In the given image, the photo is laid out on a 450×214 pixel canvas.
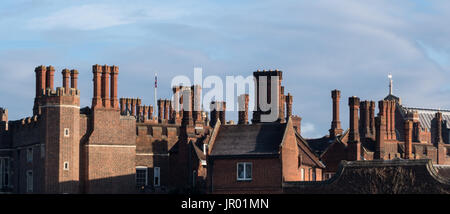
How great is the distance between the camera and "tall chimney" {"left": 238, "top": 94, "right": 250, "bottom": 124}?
83.5 meters

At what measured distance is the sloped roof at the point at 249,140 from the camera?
6850cm

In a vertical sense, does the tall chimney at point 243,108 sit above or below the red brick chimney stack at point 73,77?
below

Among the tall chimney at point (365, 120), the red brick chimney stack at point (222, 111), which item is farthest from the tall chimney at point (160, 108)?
the tall chimney at point (365, 120)

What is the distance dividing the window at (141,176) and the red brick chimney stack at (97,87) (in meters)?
7.49

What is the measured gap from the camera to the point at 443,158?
94.4m

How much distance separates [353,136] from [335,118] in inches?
351

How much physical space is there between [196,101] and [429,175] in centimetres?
3041

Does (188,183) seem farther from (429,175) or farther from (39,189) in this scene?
(429,175)

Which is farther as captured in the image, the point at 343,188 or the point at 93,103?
the point at 93,103

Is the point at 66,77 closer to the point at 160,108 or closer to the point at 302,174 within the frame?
the point at 302,174

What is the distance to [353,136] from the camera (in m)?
75.1

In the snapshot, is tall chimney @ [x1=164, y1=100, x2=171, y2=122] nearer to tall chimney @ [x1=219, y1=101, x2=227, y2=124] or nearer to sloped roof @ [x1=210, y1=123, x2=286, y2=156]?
tall chimney @ [x1=219, y1=101, x2=227, y2=124]

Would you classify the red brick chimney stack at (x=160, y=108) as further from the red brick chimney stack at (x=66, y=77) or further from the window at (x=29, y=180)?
the window at (x=29, y=180)
